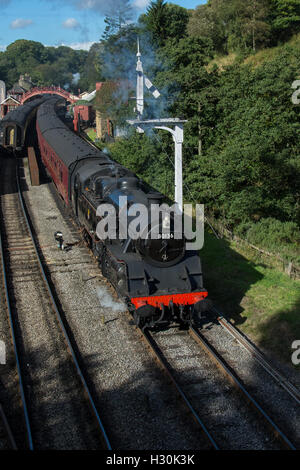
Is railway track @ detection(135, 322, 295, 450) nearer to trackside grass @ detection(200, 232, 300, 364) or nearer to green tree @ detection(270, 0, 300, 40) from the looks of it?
trackside grass @ detection(200, 232, 300, 364)

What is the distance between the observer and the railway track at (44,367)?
25.7 ft

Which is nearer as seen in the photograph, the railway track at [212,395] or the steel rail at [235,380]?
the steel rail at [235,380]

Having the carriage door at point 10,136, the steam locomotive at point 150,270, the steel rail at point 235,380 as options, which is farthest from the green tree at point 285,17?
the steel rail at point 235,380

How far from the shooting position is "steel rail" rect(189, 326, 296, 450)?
7617 mm

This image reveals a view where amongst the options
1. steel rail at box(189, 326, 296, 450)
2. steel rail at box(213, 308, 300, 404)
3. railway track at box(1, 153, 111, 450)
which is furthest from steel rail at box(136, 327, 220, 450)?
steel rail at box(213, 308, 300, 404)

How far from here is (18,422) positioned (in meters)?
8.11

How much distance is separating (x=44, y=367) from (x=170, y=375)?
2.97 m

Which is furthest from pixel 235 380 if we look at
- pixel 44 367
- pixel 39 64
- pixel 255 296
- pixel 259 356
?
pixel 39 64

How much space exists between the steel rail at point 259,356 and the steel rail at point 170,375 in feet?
7.11

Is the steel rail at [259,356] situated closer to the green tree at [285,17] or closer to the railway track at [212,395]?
the railway track at [212,395]
